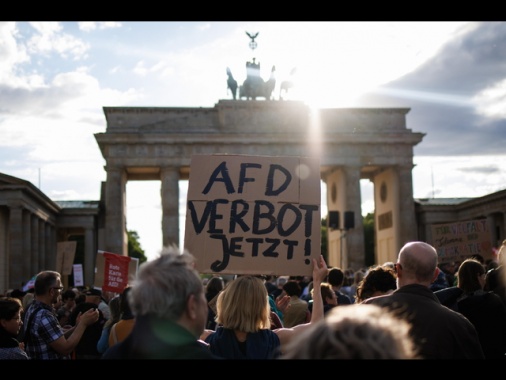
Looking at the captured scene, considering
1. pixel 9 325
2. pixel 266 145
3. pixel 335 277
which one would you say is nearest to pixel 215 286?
pixel 335 277

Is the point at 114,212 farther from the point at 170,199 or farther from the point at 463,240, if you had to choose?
the point at 463,240

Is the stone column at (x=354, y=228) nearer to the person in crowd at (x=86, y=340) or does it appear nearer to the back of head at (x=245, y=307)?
the person in crowd at (x=86, y=340)

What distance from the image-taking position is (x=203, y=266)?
668 centimetres

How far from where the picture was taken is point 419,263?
5906 mm

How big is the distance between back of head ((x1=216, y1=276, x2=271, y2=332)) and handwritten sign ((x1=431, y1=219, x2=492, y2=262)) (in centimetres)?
1524

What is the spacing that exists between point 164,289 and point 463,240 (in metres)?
18.4

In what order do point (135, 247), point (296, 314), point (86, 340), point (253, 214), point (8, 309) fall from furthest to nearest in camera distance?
point (135, 247) < point (296, 314) < point (86, 340) < point (8, 309) < point (253, 214)

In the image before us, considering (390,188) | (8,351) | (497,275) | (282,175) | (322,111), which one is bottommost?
(8,351)

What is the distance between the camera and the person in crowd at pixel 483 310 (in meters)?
8.18

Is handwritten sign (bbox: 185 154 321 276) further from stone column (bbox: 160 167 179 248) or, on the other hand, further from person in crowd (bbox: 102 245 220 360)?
stone column (bbox: 160 167 179 248)

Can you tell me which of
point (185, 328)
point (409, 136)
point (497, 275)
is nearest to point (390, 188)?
point (409, 136)

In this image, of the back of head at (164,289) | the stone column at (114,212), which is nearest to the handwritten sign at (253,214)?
the back of head at (164,289)

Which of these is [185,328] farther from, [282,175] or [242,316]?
[282,175]

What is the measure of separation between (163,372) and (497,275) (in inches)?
269
